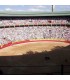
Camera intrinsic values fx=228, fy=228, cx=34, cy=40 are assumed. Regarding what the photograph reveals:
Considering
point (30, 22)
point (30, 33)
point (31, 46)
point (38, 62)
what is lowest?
point (38, 62)

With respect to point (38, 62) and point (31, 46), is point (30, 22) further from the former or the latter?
point (38, 62)

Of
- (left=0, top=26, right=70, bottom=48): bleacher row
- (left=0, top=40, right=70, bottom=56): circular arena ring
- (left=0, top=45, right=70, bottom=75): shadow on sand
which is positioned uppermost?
(left=0, top=26, right=70, bottom=48): bleacher row

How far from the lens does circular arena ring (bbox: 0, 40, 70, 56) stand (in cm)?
1739

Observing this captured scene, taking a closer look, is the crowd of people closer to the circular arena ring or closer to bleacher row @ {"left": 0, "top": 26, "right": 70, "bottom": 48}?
bleacher row @ {"left": 0, "top": 26, "right": 70, "bottom": 48}

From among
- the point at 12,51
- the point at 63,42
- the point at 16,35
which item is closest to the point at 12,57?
the point at 12,51

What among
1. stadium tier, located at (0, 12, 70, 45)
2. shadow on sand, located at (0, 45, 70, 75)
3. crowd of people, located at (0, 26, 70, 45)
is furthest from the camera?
crowd of people, located at (0, 26, 70, 45)

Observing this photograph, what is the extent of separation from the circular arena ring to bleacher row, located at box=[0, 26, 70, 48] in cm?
29

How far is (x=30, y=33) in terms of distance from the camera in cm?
1762

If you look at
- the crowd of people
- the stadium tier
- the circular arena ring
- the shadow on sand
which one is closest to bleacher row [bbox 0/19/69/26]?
the stadium tier

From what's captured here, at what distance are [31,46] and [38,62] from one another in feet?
10.2

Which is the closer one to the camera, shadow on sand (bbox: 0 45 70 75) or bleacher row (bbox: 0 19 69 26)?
shadow on sand (bbox: 0 45 70 75)

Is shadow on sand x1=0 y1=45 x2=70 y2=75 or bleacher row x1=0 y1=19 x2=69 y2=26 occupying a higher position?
bleacher row x1=0 y1=19 x2=69 y2=26

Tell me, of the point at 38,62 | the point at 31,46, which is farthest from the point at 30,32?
the point at 38,62

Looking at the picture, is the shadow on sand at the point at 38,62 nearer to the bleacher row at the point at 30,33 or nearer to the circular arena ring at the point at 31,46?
the circular arena ring at the point at 31,46
